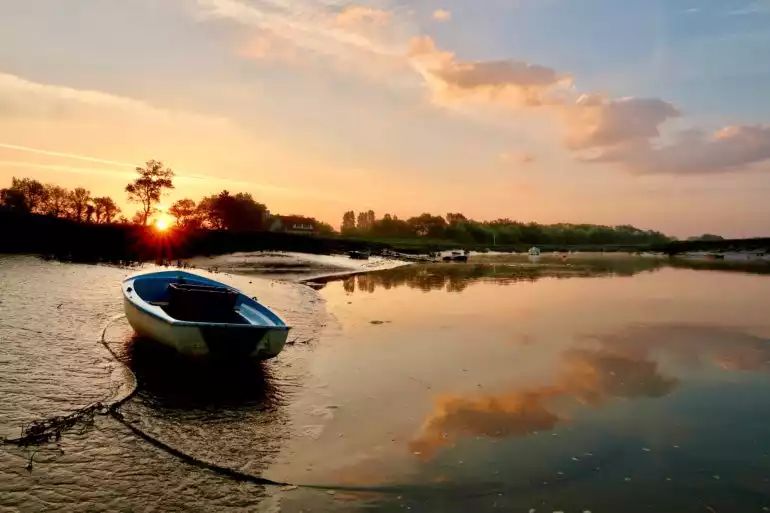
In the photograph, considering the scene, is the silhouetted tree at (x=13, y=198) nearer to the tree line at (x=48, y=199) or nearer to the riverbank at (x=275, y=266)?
the tree line at (x=48, y=199)

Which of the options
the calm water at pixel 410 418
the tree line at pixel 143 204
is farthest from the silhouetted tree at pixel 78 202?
the calm water at pixel 410 418

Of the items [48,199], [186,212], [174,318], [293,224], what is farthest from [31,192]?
[174,318]

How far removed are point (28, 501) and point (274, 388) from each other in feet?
19.6

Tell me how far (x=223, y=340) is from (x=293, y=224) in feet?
477

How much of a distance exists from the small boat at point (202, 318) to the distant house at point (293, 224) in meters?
125

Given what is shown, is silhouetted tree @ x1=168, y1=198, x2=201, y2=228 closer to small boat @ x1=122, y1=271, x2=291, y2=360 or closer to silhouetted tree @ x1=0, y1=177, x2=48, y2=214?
silhouetted tree @ x1=0, y1=177, x2=48, y2=214

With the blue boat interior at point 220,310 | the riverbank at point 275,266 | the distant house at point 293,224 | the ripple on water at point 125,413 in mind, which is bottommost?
the ripple on water at point 125,413

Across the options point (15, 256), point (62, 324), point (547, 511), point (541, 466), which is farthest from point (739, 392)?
point (15, 256)

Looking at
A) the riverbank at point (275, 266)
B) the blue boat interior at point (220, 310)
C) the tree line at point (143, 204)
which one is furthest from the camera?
the tree line at point (143, 204)

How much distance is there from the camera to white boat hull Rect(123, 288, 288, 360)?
41.0ft

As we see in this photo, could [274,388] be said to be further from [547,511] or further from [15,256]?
[15,256]

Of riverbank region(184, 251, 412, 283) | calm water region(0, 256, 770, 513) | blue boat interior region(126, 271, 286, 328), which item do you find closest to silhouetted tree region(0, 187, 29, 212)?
riverbank region(184, 251, 412, 283)

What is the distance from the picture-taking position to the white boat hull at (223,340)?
41.0 feet

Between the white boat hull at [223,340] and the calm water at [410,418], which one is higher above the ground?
the white boat hull at [223,340]
